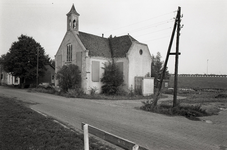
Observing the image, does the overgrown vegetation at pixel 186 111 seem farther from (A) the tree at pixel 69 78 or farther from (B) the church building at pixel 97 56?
(A) the tree at pixel 69 78

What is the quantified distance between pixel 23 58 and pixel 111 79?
63.8 feet

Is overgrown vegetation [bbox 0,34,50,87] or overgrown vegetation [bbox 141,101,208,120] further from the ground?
overgrown vegetation [bbox 0,34,50,87]

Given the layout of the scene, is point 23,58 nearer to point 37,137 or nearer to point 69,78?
point 69,78

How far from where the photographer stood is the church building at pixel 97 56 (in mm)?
22422

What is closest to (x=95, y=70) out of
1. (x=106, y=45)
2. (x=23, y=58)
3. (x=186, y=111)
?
(x=106, y=45)

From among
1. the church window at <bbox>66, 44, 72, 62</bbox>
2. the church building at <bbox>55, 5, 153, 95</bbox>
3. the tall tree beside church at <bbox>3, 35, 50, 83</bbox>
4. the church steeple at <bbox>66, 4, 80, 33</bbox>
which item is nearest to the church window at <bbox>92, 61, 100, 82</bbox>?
the church building at <bbox>55, 5, 153, 95</bbox>

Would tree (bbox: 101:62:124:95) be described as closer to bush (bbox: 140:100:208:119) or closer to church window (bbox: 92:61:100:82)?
church window (bbox: 92:61:100:82)

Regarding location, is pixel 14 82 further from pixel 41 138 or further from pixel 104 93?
pixel 41 138

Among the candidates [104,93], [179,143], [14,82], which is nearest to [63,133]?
[179,143]

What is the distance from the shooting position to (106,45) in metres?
27.1

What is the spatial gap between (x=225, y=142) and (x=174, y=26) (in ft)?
26.9

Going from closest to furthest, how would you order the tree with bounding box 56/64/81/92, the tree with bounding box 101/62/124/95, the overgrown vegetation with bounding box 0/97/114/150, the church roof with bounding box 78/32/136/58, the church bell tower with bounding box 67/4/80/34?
the overgrown vegetation with bounding box 0/97/114/150 < the tree with bounding box 56/64/81/92 < the tree with bounding box 101/62/124/95 < the church roof with bounding box 78/32/136/58 < the church bell tower with bounding box 67/4/80/34

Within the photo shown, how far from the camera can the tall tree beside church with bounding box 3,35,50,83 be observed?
30688 mm

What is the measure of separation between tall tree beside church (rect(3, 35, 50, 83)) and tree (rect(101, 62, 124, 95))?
15.6 m
